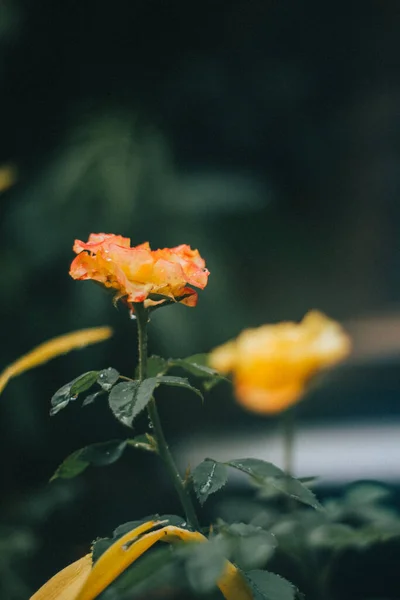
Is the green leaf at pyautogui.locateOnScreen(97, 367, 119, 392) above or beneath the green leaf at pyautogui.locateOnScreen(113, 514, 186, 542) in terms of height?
above

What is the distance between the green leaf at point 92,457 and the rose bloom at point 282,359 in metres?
0.11

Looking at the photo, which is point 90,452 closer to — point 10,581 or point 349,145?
point 10,581

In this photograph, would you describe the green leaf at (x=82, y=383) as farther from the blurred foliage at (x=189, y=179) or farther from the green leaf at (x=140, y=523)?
the blurred foliage at (x=189, y=179)

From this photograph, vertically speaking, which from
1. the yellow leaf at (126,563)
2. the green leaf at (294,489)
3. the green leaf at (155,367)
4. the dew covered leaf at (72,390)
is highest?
the green leaf at (155,367)

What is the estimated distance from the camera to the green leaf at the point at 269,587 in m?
0.49

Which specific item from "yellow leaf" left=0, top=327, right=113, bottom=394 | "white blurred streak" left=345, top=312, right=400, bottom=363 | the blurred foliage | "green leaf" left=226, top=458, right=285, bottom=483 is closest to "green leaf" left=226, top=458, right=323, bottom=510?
"green leaf" left=226, top=458, right=285, bottom=483

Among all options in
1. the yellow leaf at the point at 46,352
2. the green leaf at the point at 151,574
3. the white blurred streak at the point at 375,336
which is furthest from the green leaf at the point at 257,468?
the white blurred streak at the point at 375,336

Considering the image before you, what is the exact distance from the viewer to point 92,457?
57cm

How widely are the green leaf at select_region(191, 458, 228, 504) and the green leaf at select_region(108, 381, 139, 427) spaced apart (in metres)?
0.08

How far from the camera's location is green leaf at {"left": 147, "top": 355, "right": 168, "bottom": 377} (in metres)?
0.60

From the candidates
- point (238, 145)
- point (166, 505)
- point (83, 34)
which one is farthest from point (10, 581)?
point (83, 34)

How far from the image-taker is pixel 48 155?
137cm

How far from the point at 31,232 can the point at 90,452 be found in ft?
2.44

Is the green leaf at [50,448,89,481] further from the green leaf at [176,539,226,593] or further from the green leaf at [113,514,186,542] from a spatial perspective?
the green leaf at [176,539,226,593]
